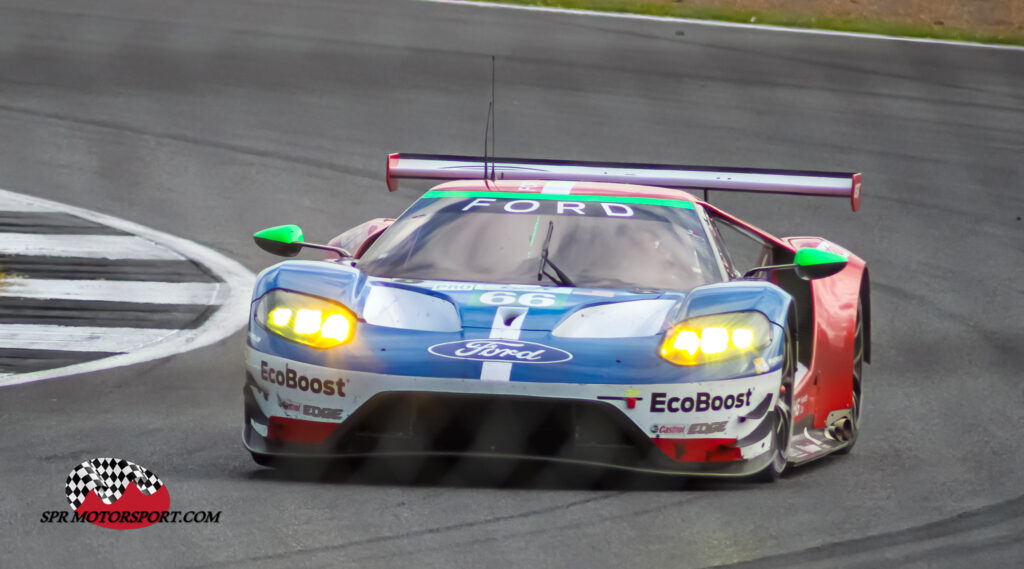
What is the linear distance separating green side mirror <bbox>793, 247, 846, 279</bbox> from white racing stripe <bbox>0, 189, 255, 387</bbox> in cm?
358

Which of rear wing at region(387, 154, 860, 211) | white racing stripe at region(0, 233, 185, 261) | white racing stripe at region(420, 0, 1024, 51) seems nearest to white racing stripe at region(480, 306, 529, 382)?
rear wing at region(387, 154, 860, 211)

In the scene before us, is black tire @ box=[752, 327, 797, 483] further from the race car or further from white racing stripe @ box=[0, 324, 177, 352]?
white racing stripe @ box=[0, 324, 177, 352]

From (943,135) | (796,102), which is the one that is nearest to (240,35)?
(796,102)

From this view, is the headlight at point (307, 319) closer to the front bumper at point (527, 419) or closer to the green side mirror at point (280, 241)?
the front bumper at point (527, 419)

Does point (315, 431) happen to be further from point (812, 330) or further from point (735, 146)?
point (735, 146)

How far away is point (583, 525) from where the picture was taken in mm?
4691

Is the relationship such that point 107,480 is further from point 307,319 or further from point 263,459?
point 307,319

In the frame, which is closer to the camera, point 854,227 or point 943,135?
point 854,227

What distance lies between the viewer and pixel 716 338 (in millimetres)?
5191

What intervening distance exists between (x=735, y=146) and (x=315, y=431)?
31.5ft

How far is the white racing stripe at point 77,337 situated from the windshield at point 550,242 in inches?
104

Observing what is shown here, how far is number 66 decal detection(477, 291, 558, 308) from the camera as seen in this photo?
17.6 ft

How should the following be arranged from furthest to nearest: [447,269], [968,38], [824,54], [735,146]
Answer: [968,38], [824,54], [735,146], [447,269]

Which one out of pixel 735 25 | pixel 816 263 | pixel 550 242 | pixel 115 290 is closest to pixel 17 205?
pixel 115 290
